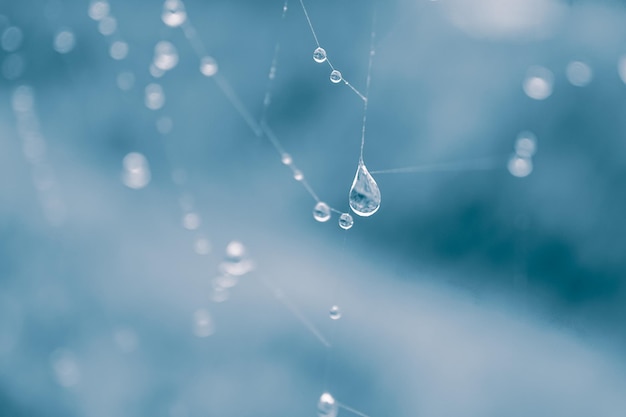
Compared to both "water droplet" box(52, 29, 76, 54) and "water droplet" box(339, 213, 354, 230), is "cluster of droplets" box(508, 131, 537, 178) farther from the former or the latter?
"water droplet" box(52, 29, 76, 54)

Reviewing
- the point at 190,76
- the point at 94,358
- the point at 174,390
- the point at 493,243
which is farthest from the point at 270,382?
the point at 190,76

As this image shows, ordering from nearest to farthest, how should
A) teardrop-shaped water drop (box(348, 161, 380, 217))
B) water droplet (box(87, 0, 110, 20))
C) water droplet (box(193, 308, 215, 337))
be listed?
teardrop-shaped water drop (box(348, 161, 380, 217)), water droplet (box(193, 308, 215, 337)), water droplet (box(87, 0, 110, 20))

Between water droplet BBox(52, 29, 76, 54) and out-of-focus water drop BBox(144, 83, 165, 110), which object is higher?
water droplet BBox(52, 29, 76, 54)

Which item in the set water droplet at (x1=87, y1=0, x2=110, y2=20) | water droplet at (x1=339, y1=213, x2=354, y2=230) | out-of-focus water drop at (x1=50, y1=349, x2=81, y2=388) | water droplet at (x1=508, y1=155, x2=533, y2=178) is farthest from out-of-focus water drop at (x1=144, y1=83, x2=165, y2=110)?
water droplet at (x1=339, y1=213, x2=354, y2=230)

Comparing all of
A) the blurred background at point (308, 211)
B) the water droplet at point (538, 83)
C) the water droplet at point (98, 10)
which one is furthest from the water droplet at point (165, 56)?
the water droplet at point (538, 83)

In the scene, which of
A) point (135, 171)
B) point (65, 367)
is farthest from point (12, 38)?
point (65, 367)

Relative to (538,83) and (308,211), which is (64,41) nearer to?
(308,211)

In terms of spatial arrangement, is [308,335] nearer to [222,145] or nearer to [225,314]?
[225,314]
